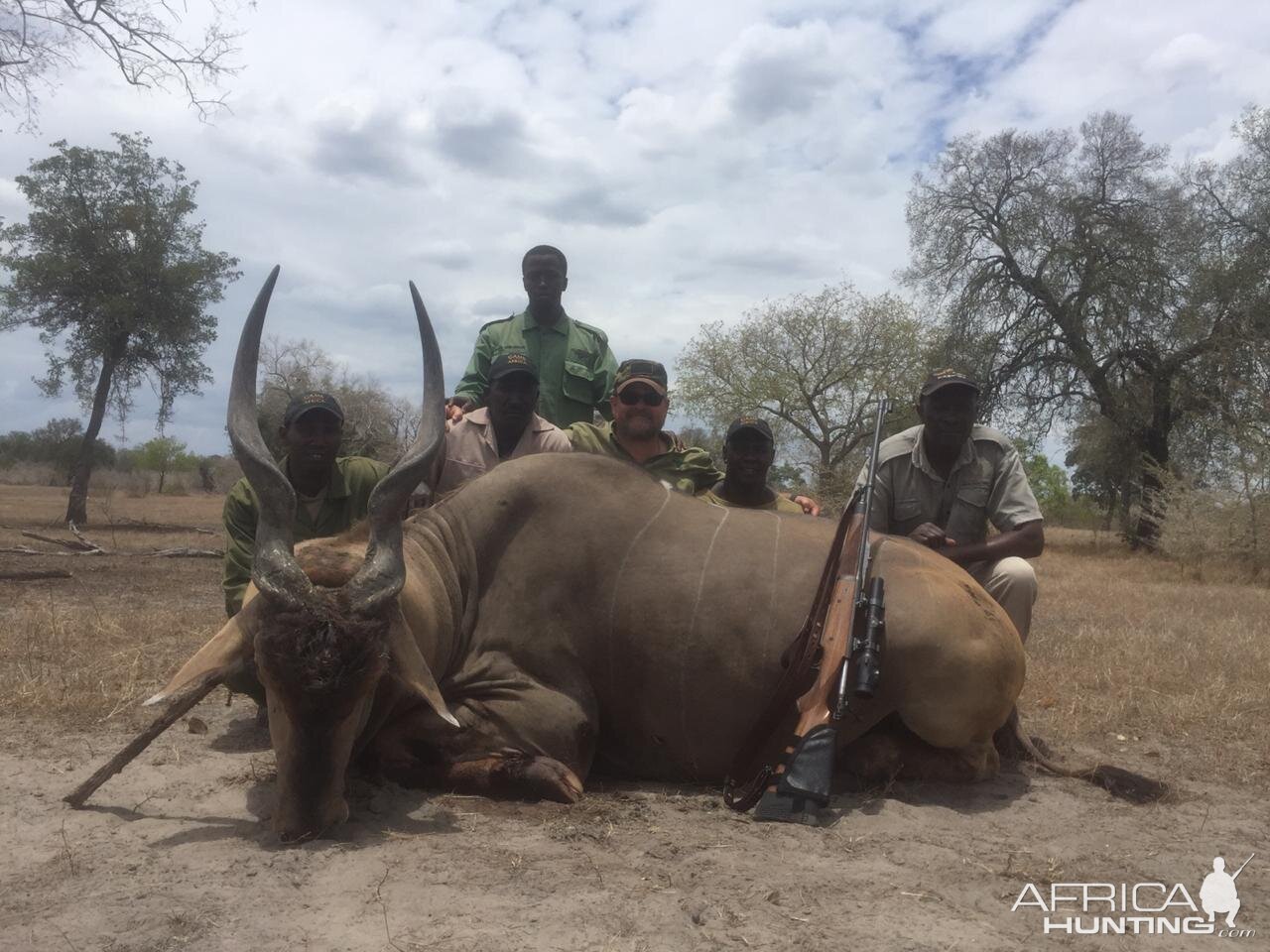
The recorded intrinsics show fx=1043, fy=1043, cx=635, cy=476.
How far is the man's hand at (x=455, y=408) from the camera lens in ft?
21.0

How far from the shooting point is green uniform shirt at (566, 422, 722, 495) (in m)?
6.39

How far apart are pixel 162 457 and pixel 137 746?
6753cm

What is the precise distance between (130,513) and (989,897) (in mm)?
27775

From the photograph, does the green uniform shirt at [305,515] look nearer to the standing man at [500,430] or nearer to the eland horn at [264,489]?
the standing man at [500,430]

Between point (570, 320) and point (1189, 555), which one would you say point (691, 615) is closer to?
point (570, 320)

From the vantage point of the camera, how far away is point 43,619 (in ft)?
25.5

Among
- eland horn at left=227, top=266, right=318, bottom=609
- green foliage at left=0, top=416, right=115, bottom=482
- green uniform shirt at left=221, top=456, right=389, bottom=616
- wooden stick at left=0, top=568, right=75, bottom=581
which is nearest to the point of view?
eland horn at left=227, top=266, right=318, bottom=609

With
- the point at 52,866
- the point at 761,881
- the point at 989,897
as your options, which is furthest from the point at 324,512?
the point at 989,897

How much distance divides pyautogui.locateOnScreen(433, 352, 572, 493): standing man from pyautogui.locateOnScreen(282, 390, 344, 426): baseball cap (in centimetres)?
74

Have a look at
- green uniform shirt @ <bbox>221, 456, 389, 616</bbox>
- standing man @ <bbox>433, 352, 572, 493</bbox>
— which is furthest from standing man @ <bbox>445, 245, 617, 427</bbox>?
green uniform shirt @ <bbox>221, 456, 389, 616</bbox>

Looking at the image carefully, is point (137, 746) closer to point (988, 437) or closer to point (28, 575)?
point (988, 437)

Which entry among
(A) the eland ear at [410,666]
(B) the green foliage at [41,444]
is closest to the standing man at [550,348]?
(A) the eland ear at [410,666]

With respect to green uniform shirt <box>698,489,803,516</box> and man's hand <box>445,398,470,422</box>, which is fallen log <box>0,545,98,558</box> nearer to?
man's hand <box>445,398,470,422</box>

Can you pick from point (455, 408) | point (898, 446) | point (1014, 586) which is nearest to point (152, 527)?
point (455, 408)
